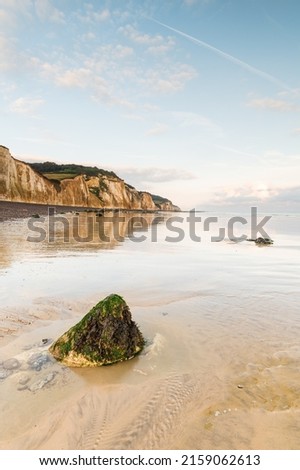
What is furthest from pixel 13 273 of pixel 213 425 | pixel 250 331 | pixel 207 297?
pixel 213 425

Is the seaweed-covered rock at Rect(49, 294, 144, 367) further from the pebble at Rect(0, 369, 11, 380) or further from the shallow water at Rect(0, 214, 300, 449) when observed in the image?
the pebble at Rect(0, 369, 11, 380)

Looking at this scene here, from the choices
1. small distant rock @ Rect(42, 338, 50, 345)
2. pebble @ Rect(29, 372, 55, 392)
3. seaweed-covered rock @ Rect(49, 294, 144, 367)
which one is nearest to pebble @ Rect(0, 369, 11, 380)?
→ pebble @ Rect(29, 372, 55, 392)

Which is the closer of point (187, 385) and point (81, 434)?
point (81, 434)

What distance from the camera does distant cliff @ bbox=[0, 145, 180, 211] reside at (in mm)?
75812

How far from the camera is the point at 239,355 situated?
579 cm

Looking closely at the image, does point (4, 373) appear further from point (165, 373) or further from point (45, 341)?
point (165, 373)

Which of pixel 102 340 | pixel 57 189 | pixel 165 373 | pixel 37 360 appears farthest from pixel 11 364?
pixel 57 189

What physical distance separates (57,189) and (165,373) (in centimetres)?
10689

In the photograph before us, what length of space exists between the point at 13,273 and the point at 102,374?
7.67m

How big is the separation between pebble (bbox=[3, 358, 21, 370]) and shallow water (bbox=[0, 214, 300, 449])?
107 millimetres

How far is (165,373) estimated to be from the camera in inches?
205
